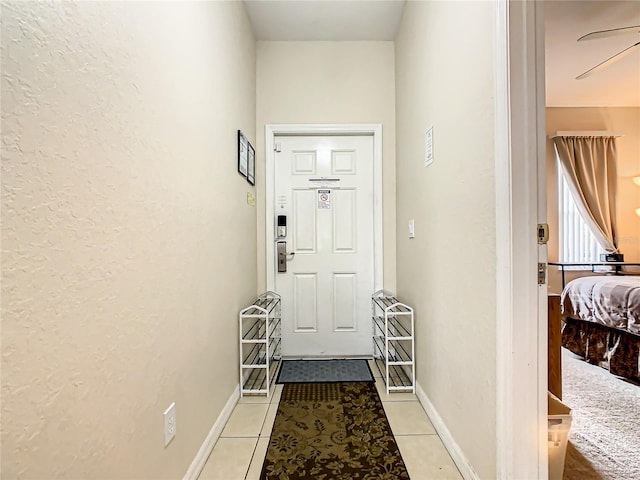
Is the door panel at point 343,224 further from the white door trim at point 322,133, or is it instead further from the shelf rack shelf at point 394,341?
the shelf rack shelf at point 394,341

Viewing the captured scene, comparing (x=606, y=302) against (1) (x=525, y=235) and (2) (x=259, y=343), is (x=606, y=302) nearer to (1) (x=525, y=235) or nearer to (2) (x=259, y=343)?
(1) (x=525, y=235)

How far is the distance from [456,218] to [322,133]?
5.65 ft

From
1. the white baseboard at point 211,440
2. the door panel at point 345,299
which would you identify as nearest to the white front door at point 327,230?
the door panel at point 345,299

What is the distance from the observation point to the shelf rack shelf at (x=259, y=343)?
221 centimetres

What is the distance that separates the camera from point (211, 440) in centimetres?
162

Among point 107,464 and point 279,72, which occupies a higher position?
point 279,72

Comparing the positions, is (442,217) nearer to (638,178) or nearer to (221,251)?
(221,251)

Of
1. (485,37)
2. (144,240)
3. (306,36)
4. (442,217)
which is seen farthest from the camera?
(306,36)

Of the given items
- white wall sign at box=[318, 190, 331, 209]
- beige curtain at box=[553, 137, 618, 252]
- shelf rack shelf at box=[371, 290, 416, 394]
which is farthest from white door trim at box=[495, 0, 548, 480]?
beige curtain at box=[553, 137, 618, 252]

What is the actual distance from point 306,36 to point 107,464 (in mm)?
3062

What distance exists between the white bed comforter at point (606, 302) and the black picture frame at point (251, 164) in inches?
115

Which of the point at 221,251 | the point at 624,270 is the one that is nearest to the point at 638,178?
the point at 624,270

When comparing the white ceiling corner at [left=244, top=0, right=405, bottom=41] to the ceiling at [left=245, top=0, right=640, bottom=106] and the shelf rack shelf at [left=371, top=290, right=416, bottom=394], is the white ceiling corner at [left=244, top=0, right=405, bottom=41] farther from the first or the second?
the shelf rack shelf at [left=371, top=290, right=416, bottom=394]

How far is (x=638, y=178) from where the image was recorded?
14.3 ft
